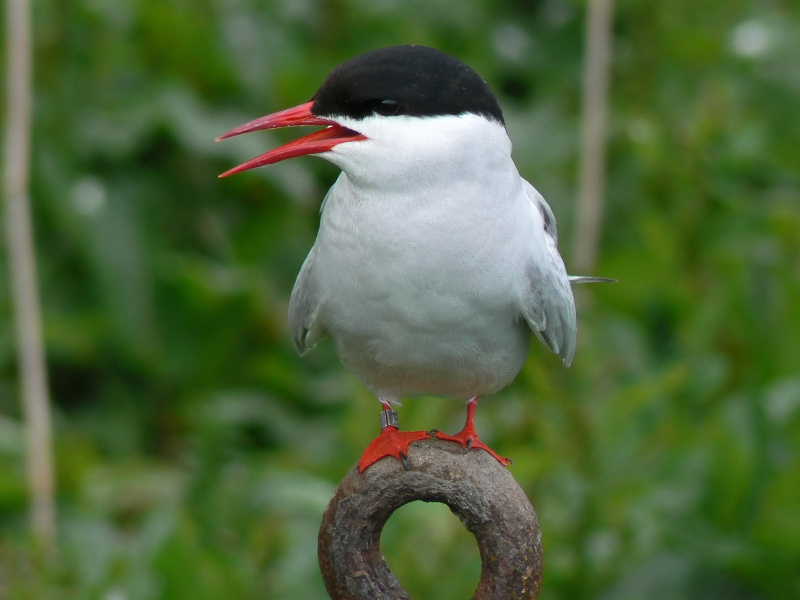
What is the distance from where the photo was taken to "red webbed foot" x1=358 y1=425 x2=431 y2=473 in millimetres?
2119

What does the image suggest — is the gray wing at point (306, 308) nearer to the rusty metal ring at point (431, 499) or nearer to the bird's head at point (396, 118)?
the bird's head at point (396, 118)

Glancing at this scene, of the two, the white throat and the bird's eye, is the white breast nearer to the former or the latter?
the white throat

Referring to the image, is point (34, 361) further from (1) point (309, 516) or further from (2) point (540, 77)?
(2) point (540, 77)

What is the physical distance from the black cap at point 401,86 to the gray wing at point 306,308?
0.37 metres

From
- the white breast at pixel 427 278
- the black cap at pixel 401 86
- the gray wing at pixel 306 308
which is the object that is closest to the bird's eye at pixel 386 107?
the black cap at pixel 401 86

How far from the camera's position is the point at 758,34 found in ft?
22.3

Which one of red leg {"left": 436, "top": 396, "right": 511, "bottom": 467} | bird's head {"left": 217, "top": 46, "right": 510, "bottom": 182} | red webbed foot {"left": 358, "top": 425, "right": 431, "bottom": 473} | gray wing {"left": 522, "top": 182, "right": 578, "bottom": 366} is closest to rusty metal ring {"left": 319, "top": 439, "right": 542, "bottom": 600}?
red webbed foot {"left": 358, "top": 425, "right": 431, "bottom": 473}

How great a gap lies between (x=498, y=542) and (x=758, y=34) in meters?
5.36

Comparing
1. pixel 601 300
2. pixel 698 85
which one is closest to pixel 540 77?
pixel 698 85

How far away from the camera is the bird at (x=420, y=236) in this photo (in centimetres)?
204

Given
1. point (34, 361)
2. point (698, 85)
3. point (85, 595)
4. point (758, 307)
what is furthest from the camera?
point (698, 85)

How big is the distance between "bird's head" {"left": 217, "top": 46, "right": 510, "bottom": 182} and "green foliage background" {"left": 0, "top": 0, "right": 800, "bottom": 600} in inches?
69.4

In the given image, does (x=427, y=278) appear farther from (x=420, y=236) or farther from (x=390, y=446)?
(x=390, y=446)

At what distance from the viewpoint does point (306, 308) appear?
242 cm
